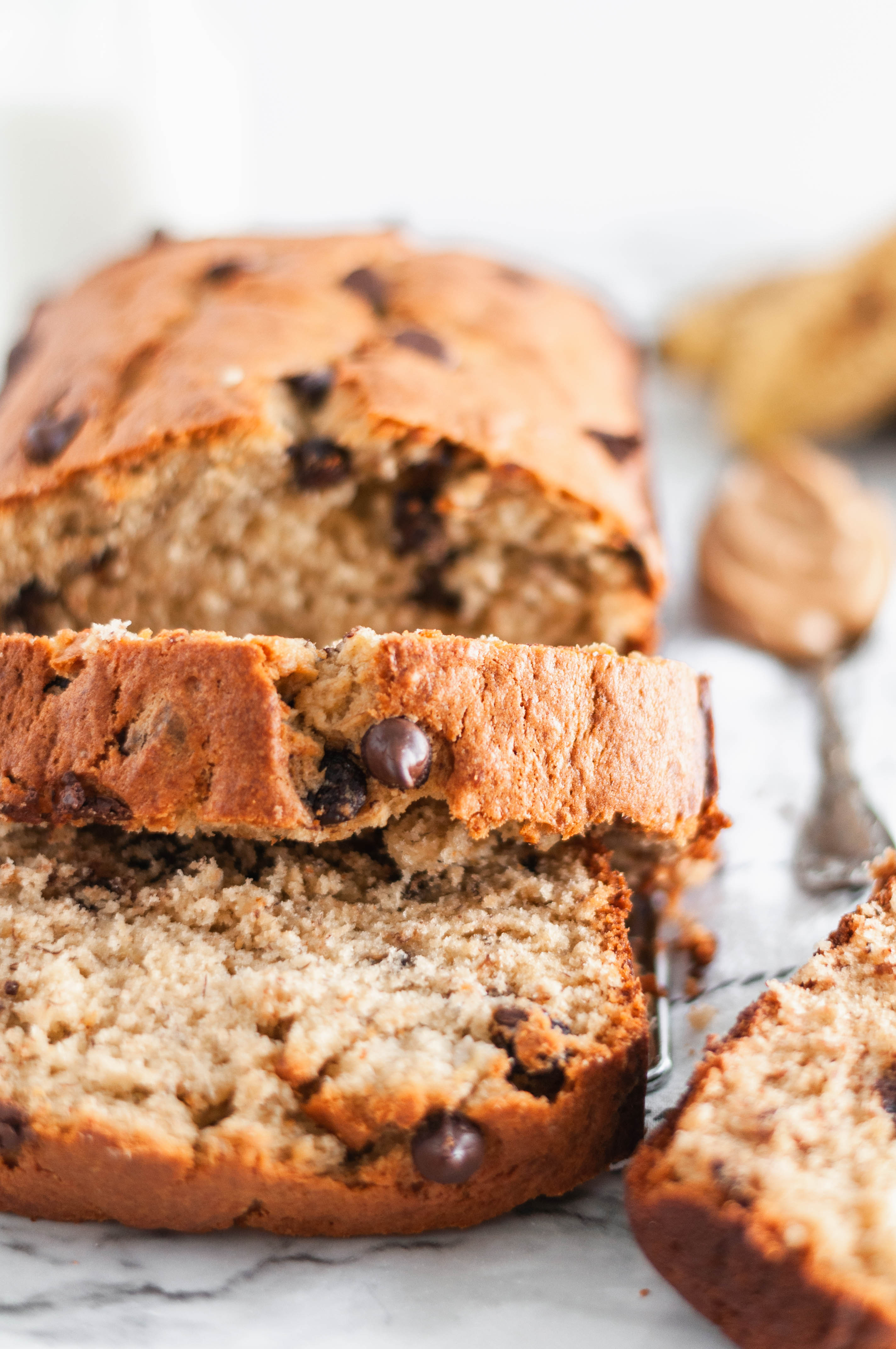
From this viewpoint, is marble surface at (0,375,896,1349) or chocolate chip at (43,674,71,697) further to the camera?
chocolate chip at (43,674,71,697)

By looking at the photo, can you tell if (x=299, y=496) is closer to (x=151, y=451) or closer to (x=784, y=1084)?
(x=151, y=451)

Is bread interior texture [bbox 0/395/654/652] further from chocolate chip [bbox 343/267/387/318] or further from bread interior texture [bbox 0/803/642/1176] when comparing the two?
bread interior texture [bbox 0/803/642/1176]

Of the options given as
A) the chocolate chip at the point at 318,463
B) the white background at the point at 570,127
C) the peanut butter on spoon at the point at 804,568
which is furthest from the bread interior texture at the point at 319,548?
the white background at the point at 570,127

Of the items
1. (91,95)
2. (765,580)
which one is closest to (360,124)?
(91,95)

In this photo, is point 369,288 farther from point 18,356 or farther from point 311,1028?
point 311,1028

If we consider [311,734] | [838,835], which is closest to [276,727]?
[311,734]

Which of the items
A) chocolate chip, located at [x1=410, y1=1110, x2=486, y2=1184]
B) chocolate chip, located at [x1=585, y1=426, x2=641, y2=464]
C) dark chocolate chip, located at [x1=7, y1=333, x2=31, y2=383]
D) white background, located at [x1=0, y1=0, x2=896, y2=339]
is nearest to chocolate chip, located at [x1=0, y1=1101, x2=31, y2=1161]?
chocolate chip, located at [x1=410, y1=1110, x2=486, y2=1184]

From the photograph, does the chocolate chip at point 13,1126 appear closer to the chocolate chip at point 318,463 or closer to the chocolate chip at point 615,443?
the chocolate chip at point 318,463

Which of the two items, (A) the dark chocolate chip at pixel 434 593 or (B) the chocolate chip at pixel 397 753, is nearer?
(B) the chocolate chip at pixel 397 753
